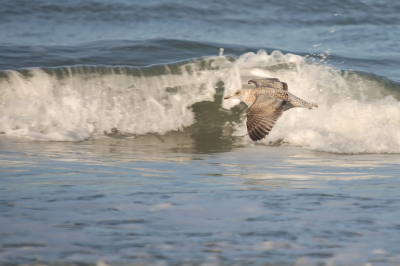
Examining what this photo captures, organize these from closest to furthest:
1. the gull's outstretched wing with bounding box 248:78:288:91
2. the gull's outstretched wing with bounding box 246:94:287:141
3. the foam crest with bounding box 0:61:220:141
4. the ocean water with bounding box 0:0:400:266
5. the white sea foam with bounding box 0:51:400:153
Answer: the ocean water with bounding box 0:0:400:266 → the gull's outstretched wing with bounding box 246:94:287:141 → the gull's outstretched wing with bounding box 248:78:288:91 → the white sea foam with bounding box 0:51:400:153 → the foam crest with bounding box 0:61:220:141

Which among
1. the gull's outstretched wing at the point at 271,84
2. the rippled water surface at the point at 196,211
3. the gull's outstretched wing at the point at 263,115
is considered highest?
the gull's outstretched wing at the point at 271,84

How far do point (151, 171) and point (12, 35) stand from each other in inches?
287

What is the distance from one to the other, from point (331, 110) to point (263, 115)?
2283 millimetres

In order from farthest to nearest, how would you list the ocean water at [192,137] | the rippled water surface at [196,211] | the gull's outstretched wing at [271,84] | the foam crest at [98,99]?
the foam crest at [98,99] → the gull's outstretched wing at [271,84] → the ocean water at [192,137] → the rippled water surface at [196,211]

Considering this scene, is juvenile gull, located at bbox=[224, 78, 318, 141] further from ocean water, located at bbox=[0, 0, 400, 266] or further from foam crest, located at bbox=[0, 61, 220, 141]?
foam crest, located at bbox=[0, 61, 220, 141]

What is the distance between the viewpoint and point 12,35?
11.3 meters

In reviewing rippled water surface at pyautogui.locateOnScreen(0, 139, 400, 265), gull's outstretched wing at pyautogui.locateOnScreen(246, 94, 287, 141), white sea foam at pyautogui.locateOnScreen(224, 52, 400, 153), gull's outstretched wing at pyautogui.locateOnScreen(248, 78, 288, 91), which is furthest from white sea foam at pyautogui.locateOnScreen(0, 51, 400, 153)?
rippled water surface at pyautogui.locateOnScreen(0, 139, 400, 265)

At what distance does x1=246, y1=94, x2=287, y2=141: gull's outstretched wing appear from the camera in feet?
17.7

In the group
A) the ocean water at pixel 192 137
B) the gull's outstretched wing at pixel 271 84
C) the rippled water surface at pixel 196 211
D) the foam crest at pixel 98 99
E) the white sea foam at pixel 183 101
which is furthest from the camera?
the foam crest at pixel 98 99

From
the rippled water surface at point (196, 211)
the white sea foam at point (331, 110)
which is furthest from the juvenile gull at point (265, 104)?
the white sea foam at point (331, 110)

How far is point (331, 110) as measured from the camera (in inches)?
301

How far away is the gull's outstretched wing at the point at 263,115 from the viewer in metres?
5.40

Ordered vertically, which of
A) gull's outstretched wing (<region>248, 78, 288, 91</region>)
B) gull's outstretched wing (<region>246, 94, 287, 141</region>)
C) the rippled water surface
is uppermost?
gull's outstretched wing (<region>248, 78, 288, 91</region>)

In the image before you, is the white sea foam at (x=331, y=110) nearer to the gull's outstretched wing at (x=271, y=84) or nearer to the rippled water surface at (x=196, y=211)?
the gull's outstretched wing at (x=271, y=84)
